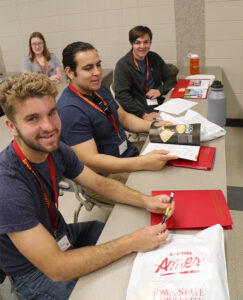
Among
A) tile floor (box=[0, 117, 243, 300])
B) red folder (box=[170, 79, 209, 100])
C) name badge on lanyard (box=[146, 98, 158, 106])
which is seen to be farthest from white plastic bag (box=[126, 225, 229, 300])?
name badge on lanyard (box=[146, 98, 158, 106])

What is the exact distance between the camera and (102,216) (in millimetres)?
2369

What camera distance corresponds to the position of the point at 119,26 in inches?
143

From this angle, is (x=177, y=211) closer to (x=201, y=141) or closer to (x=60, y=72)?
(x=201, y=141)

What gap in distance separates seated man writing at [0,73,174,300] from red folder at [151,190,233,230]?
0.07 metres

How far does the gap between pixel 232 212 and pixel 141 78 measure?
4.97 ft

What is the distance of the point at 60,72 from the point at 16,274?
3.22m

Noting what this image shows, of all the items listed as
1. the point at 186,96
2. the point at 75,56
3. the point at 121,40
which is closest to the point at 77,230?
the point at 75,56

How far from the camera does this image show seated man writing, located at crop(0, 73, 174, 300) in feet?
3.09

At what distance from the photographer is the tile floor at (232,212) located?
1748 mm

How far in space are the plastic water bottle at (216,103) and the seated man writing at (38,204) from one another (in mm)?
906

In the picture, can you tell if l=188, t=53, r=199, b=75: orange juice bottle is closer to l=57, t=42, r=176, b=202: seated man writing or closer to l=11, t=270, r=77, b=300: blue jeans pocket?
l=57, t=42, r=176, b=202: seated man writing

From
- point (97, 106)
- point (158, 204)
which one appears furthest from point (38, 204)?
point (97, 106)

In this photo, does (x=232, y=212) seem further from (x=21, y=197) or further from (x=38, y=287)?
(x=21, y=197)

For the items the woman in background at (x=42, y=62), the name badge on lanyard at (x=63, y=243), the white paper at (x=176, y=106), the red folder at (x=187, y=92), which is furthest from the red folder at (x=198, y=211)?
the woman in background at (x=42, y=62)
